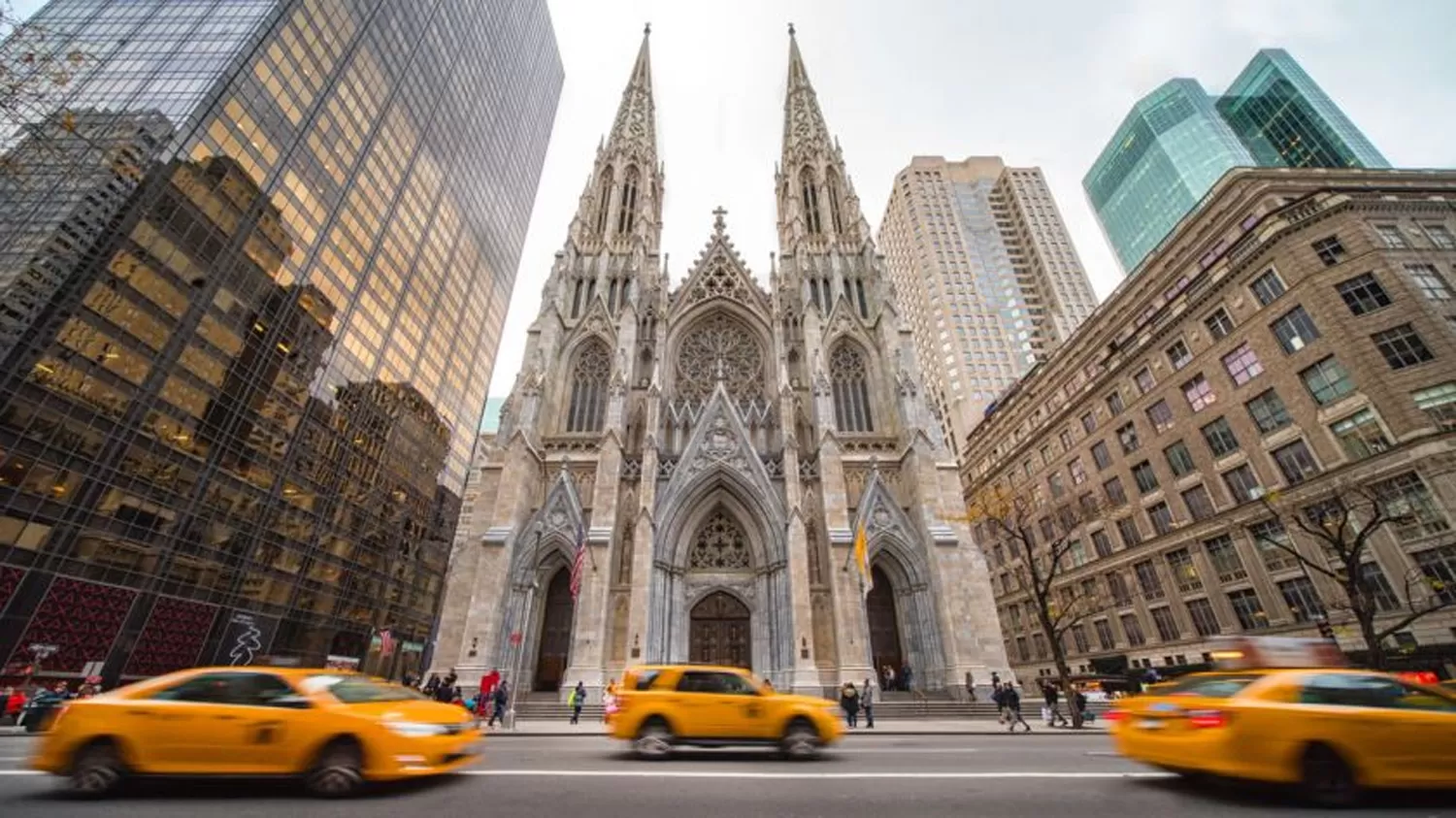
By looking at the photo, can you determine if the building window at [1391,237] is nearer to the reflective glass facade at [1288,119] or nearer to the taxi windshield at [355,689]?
the taxi windshield at [355,689]

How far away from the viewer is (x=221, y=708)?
5191 mm

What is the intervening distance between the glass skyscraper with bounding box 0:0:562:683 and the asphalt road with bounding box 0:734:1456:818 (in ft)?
29.9

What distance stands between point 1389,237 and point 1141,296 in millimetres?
13308

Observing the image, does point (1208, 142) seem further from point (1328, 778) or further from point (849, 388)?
point (1328, 778)

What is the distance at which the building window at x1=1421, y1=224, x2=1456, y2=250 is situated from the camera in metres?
25.0

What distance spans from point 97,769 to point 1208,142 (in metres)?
104

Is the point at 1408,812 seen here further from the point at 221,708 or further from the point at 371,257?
the point at 371,257

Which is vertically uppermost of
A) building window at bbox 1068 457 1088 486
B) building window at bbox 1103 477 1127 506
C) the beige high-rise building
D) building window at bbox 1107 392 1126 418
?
the beige high-rise building

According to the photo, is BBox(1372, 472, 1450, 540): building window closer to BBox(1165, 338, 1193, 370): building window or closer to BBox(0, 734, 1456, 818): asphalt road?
BBox(1165, 338, 1193, 370): building window

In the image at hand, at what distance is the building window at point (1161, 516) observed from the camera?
105 feet

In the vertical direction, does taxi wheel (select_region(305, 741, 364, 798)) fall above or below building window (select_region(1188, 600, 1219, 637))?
below

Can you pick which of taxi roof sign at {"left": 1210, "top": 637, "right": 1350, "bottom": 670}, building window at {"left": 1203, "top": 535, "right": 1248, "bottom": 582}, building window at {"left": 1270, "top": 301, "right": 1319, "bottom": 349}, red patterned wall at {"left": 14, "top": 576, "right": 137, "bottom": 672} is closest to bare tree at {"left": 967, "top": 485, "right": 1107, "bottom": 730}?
building window at {"left": 1203, "top": 535, "right": 1248, "bottom": 582}

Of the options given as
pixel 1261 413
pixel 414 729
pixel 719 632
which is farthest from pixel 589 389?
pixel 1261 413

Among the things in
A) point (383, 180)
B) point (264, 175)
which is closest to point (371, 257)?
point (383, 180)
